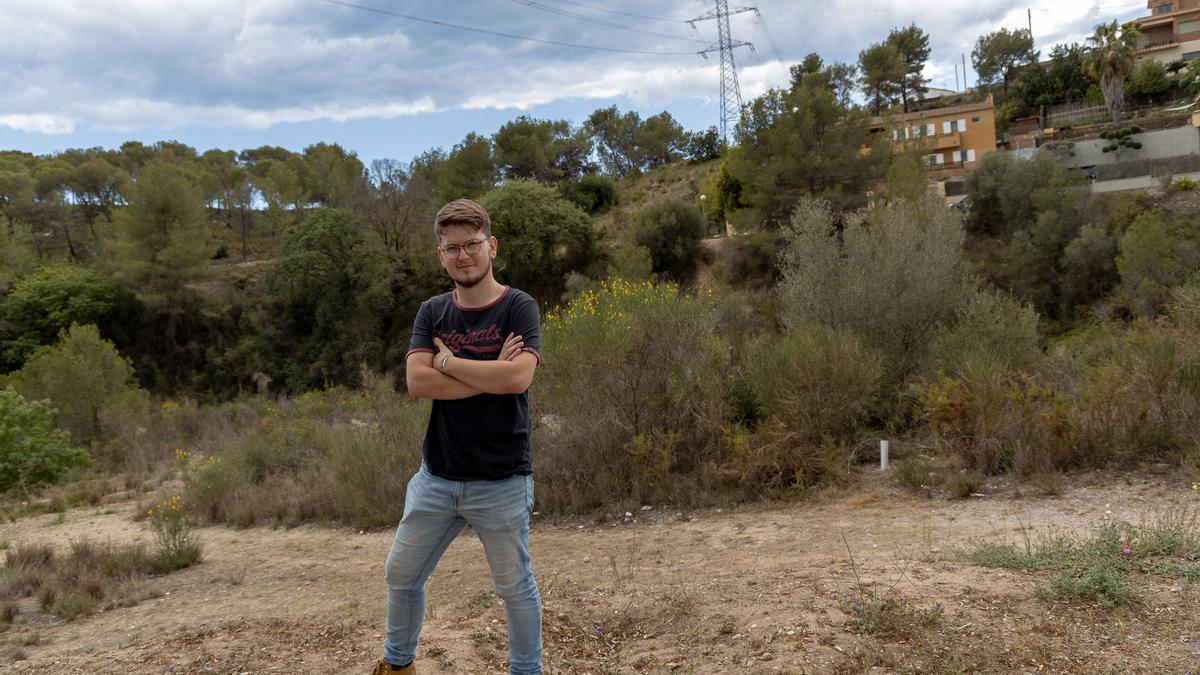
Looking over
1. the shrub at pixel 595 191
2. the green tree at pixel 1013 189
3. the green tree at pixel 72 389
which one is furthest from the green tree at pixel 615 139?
the green tree at pixel 72 389

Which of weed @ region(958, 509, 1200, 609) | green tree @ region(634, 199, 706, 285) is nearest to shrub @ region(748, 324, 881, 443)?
weed @ region(958, 509, 1200, 609)

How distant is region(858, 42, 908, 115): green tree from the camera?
54.8 metres

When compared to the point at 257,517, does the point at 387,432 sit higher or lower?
higher

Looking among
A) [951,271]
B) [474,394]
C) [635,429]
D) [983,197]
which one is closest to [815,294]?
[951,271]

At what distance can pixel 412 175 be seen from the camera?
1613 inches

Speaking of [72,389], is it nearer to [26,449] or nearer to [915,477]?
[26,449]

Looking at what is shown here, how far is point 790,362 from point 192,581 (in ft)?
19.9

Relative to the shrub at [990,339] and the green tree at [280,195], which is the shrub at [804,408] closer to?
the shrub at [990,339]

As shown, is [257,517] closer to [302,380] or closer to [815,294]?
[815,294]

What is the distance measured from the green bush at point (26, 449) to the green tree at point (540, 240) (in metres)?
19.0

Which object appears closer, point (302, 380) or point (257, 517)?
point (257, 517)

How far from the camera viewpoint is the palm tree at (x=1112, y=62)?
45.4 metres

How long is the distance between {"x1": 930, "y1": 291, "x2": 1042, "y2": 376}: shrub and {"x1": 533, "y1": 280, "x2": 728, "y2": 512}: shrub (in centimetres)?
358

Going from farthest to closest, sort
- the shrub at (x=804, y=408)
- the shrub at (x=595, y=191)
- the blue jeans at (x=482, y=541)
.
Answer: the shrub at (x=595, y=191) → the shrub at (x=804, y=408) → the blue jeans at (x=482, y=541)
